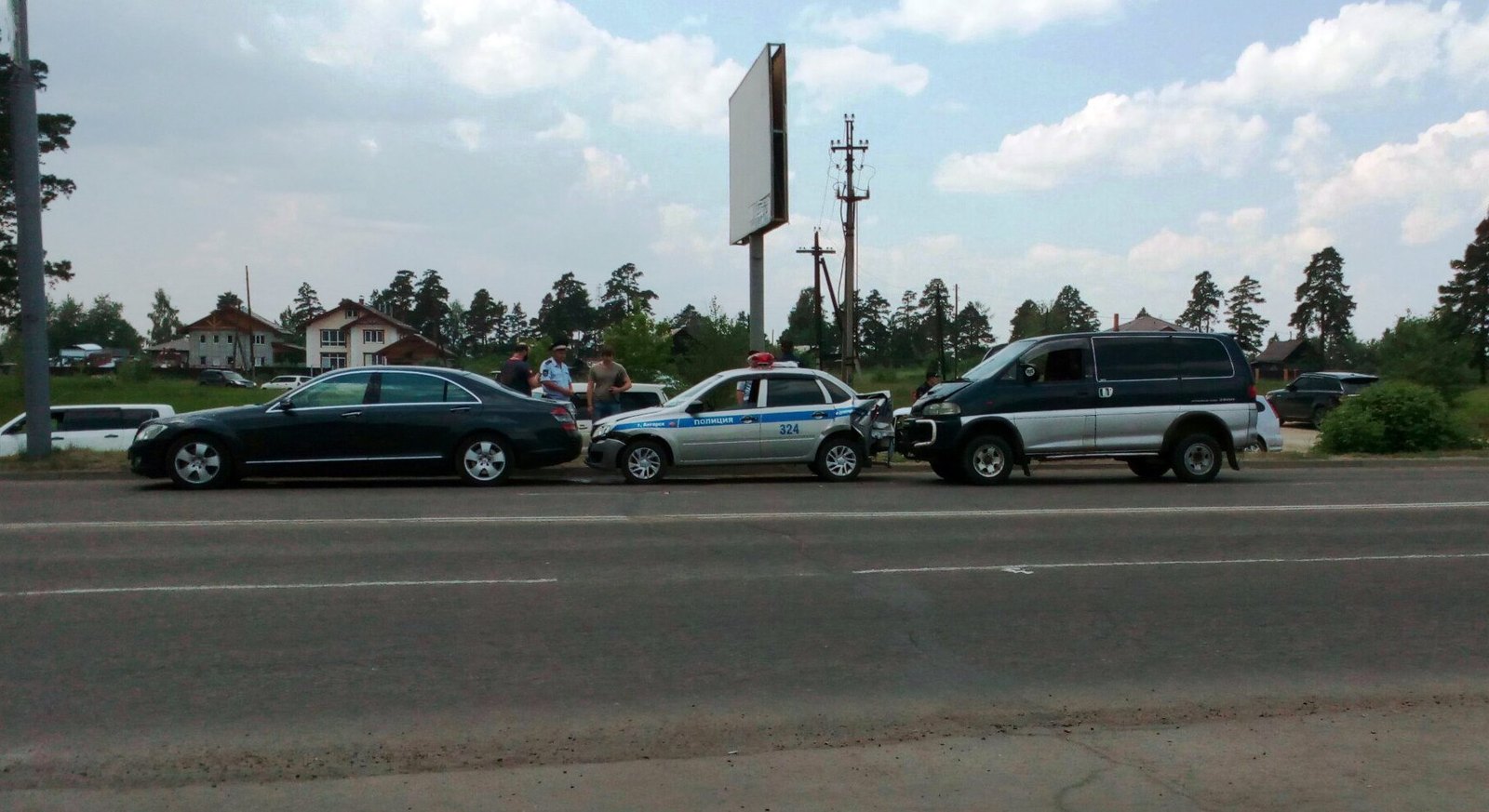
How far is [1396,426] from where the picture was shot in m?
23.5

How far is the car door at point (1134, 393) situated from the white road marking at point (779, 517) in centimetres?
274

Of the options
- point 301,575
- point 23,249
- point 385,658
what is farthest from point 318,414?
point 385,658

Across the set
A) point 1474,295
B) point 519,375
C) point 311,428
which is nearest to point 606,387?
point 519,375

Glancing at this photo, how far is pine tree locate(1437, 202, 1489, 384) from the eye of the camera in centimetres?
8488

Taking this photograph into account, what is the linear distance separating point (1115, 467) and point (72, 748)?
16850 mm

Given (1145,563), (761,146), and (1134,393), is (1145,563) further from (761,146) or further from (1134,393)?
(761,146)

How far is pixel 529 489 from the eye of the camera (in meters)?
15.9

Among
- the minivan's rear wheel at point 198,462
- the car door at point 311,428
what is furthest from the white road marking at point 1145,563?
the minivan's rear wheel at point 198,462

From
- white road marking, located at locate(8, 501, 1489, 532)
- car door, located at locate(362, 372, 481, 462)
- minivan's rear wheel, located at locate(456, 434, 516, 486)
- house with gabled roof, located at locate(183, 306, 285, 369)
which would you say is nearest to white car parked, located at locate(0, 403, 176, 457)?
car door, located at locate(362, 372, 481, 462)

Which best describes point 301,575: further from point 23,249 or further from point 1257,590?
point 23,249

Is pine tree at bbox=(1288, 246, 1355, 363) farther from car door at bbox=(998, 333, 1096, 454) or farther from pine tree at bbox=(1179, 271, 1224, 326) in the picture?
car door at bbox=(998, 333, 1096, 454)

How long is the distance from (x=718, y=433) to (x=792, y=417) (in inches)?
37.7

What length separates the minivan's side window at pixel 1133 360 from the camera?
16.6 meters

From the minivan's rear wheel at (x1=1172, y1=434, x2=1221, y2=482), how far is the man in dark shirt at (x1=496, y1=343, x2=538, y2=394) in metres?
8.57
